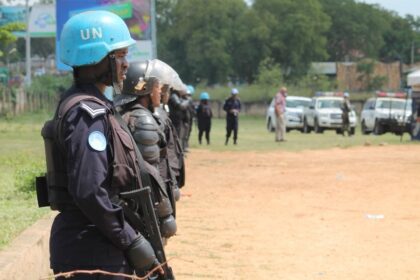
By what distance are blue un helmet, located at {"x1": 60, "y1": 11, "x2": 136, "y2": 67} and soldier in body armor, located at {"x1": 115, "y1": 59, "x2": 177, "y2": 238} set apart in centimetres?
126

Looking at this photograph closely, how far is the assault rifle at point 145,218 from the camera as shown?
3.85m

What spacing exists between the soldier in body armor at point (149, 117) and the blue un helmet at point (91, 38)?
4.14ft

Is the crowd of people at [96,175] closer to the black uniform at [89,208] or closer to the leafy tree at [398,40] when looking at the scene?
the black uniform at [89,208]

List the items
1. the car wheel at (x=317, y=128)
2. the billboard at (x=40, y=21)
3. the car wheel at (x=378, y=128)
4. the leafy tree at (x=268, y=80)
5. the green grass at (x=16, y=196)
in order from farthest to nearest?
the leafy tree at (x=268, y=80), the billboard at (x=40, y=21), the car wheel at (x=317, y=128), the car wheel at (x=378, y=128), the green grass at (x=16, y=196)

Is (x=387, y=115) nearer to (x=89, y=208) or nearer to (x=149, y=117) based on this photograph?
(x=149, y=117)

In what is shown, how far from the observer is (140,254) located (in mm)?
3736

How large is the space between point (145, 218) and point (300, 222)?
22.0ft

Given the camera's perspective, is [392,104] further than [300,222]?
Yes

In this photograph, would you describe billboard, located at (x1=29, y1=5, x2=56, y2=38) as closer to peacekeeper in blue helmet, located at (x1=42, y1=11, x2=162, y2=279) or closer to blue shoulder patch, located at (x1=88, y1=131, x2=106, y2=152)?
peacekeeper in blue helmet, located at (x1=42, y1=11, x2=162, y2=279)

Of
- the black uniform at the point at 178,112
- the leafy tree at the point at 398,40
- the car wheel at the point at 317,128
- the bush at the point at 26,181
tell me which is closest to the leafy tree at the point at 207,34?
the leafy tree at the point at 398,40

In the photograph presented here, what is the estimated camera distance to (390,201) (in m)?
12.2

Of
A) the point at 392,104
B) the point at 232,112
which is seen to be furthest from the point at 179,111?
the point at 392,104

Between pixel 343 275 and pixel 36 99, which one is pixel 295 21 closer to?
pixel 36 99

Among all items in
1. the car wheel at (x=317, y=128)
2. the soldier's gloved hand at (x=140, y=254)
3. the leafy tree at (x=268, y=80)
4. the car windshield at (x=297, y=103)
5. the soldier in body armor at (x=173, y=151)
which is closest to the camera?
the soldier's gloved hand at (x=140, y=254)
